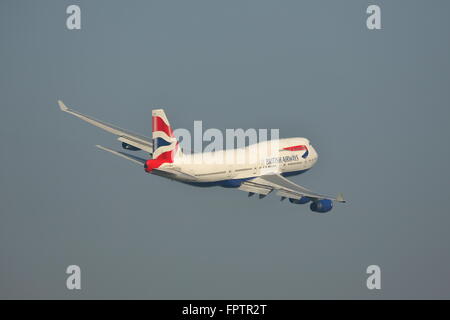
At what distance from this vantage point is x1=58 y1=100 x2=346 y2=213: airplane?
131 metres

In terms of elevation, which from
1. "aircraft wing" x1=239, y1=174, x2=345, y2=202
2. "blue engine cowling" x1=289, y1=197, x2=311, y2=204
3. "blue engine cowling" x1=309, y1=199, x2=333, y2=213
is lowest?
"blue engine cowling" x1=309, y1=199, x2=333, y2=213

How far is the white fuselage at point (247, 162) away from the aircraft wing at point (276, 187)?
962 millimetres

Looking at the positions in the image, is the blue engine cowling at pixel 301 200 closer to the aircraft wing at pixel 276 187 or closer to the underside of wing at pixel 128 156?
the aircraft wing at pixel 276 187

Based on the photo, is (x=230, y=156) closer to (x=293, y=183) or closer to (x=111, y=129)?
(x=293, y=183)

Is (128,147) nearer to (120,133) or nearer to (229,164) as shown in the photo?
(120,133)

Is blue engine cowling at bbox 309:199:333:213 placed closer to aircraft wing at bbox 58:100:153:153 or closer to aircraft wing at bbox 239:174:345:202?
aircraft wing at bbox 239:174:345:202

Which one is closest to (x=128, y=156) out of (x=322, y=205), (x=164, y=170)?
(x=164, y=170)

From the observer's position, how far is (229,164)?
13700 centimetres

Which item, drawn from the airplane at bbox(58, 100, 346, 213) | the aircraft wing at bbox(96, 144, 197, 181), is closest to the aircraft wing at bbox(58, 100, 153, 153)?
the airplane at bbox(58, 100, 346, 213)

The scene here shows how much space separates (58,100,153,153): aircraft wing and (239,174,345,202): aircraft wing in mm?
14327

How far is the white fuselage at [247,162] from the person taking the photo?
439 ft

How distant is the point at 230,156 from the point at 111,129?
Result: 1760 centimetres

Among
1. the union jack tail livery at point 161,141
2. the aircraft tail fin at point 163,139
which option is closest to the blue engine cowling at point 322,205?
the aircraft tail fin at point 163,139

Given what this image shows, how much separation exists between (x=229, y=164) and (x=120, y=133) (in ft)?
55.3
